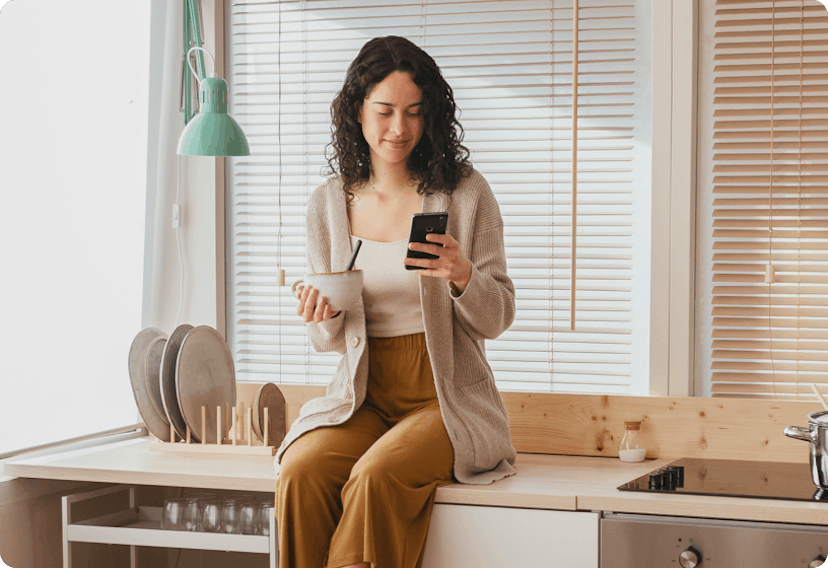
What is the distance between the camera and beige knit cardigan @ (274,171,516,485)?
71.5 inches

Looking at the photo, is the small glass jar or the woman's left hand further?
the small glass jar

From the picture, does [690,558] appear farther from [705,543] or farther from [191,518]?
[191,518]

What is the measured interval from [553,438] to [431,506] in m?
0.57

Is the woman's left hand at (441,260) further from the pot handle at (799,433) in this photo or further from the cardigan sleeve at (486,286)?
the pot handle at (799,433)

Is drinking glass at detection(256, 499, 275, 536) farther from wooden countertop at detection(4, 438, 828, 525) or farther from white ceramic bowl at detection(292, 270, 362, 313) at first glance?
white ceramic bowl at detection(292, 270, 362, 313)

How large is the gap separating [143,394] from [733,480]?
139 centimetres

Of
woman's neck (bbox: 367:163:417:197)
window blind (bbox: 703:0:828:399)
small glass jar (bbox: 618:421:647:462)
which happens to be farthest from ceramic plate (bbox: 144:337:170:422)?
window blind (bbox: 703:0:828:399)

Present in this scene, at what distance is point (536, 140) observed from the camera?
2.29 m

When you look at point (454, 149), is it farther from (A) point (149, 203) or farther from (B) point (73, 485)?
(B) point (73, 485)

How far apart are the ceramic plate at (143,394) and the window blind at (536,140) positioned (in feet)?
1.41

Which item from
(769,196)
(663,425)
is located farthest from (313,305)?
(769,196)

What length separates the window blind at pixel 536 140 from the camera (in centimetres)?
223

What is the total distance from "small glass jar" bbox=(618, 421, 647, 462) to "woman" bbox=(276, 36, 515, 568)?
0.31 m

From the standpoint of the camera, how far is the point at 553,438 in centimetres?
220
